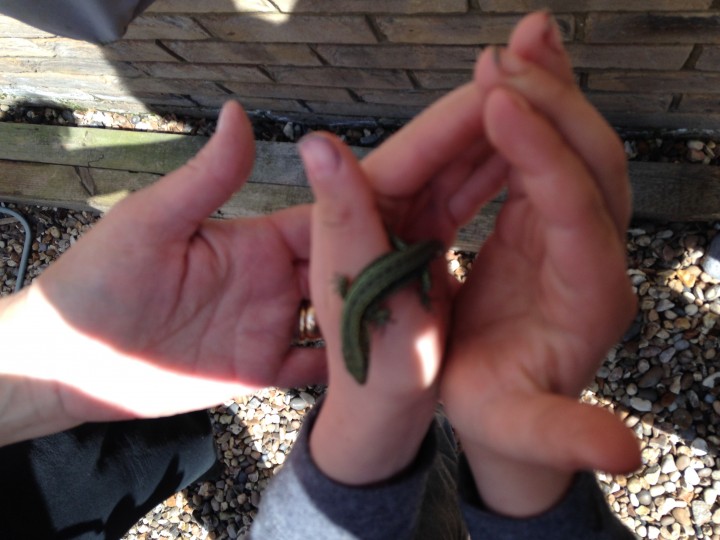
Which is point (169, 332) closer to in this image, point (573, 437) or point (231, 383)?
point (231, 383)

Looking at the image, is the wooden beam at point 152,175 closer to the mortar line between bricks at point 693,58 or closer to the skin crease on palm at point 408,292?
the mortar line between bricks at point 693,58

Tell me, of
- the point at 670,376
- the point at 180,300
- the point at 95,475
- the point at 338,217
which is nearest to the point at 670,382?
the point at 670,376

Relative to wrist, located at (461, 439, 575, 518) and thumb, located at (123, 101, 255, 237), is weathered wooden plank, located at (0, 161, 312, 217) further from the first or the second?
wrist, located at (461, 439, 575, 518)

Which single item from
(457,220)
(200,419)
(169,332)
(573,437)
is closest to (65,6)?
(169,332)

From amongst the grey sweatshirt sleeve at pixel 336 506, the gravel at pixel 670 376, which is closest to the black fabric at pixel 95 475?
the grey sweatshirt sleeve at pixel 336 506

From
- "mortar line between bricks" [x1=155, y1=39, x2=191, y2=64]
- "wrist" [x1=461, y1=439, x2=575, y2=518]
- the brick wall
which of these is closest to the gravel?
the brick wall

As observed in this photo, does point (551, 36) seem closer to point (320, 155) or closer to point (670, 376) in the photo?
point (320, 155)
